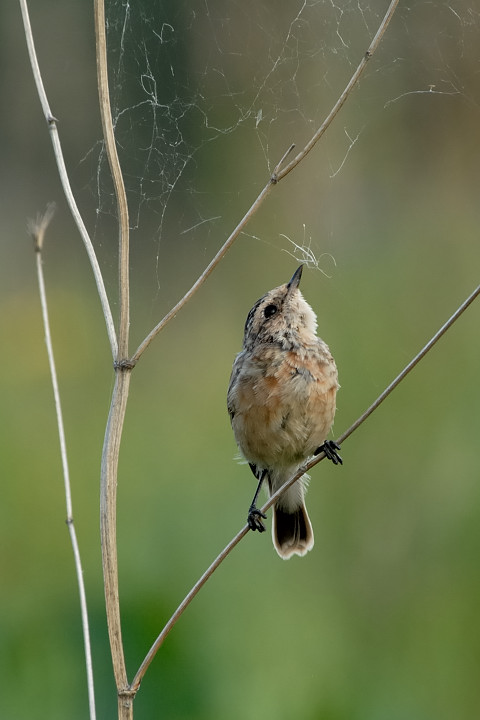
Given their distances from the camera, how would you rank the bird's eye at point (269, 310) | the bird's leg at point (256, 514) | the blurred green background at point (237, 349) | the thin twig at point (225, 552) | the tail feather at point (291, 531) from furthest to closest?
1. the tail feather at point (291, 531)
2. the blurred green background at point (237, 349)
3. the bird's leg at point (256, 514)
4. the bird's eye at point (269, 310)
5. the thin twig at point (225, 552)

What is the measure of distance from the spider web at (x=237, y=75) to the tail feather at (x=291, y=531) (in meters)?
1.33

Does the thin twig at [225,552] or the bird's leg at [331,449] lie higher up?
the bird's leg at [331,449]

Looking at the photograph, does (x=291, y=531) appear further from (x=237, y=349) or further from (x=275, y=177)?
(x=275, y=177)

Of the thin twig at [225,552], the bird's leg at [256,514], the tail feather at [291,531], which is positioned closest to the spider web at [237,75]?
the thin twig at [225,552]

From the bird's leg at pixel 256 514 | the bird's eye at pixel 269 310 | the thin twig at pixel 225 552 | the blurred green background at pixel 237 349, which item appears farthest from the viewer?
the blurred green background at pixel 237 349

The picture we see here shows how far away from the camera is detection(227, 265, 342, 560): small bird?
12.2 ft

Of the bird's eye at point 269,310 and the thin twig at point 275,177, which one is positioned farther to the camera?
the bird's eye at point 269,310

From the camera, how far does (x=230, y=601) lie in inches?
189

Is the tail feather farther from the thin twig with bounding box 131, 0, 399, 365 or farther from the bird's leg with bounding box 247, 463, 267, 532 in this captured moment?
the thin twig with bounding box 131, 0, 399, 365

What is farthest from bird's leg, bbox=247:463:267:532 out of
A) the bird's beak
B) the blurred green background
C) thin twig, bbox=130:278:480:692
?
thin twig, bbox=130:278:480:692

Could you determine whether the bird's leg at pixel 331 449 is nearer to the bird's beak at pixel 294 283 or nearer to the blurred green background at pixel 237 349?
the bird's beak at pixel 294 283

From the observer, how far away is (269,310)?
12.9 feet

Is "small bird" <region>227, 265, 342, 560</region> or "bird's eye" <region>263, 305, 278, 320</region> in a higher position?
"bird's eye" <region>263, 305, 278, 320</region>

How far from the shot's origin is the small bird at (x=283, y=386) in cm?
372
